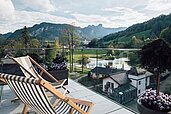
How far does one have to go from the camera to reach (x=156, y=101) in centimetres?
222

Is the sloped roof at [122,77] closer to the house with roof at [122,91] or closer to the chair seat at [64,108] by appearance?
the house with roof at [122,91]

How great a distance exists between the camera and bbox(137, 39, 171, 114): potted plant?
2.20 meters

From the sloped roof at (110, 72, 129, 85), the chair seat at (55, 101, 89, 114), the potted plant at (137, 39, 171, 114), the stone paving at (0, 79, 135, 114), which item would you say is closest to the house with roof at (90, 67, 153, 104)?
the sloped roof at (110, 72, 129, 85)

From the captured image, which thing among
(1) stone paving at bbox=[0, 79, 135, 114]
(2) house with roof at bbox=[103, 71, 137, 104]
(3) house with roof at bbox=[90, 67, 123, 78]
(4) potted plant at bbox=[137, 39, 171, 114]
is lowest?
(2) house with roof at bbox=[103, 71, 137, 104]

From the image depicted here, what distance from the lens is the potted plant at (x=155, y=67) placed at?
86.4 inches

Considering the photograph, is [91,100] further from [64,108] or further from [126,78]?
[126,78]

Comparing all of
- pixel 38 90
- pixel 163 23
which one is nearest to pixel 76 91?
pixel 38 90

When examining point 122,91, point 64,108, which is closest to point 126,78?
point 122,91

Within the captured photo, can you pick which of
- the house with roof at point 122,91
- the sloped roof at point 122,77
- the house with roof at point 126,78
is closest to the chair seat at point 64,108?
the house with roof at point 126,78

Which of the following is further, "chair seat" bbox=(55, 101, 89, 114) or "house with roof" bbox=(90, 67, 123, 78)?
"house with roof" bbox=(90, 67, 123, 78)

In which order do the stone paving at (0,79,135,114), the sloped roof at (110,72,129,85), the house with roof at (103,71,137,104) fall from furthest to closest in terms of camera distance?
the sloped roof at (110,72,129,85) < the house with roof at (103,71,137,104) < the stone paving at (0,79,135,114)

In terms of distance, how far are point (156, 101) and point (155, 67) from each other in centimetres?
43

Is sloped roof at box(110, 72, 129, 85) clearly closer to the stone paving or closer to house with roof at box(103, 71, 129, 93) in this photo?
house with roof at box(103, 71, 129, 93)

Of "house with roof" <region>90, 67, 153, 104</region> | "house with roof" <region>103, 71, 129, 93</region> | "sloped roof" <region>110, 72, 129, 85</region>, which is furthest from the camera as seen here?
"sloped roof" <region>110, 72, 129, 85</region>
